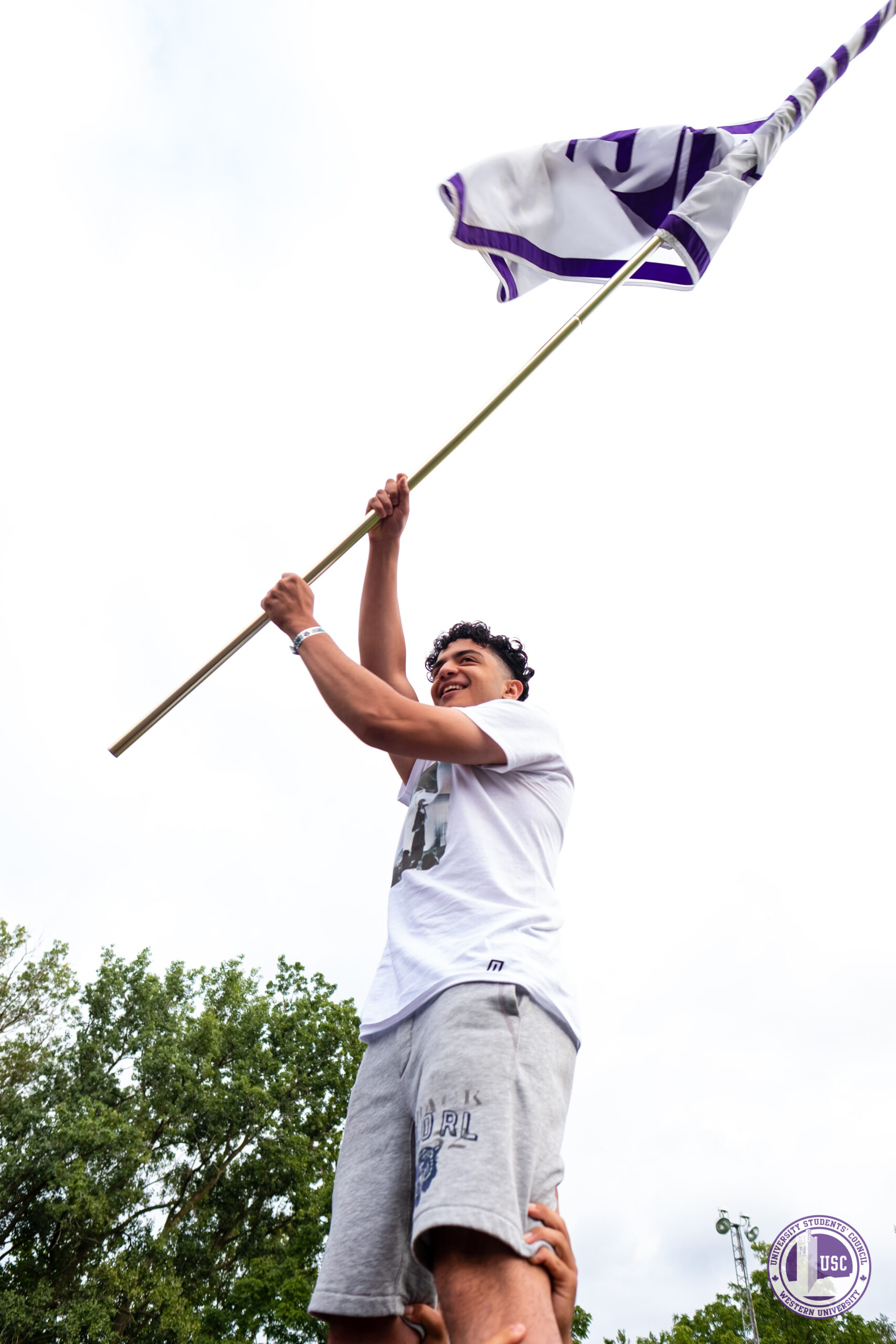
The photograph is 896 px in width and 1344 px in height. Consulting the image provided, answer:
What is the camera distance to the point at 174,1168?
80.0 ft

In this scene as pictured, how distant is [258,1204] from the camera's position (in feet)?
78.2

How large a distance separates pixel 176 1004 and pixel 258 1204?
20.5ft

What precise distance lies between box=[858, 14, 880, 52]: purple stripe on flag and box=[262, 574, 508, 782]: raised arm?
4.66 metres

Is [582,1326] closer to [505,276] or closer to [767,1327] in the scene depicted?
[767,1327]

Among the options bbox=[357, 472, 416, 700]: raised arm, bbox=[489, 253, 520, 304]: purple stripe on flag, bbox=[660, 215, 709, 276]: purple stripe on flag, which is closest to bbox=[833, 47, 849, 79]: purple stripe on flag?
bbox=[660, 215, 709, 276]: purple stripe on flag

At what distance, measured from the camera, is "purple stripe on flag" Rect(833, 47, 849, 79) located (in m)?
4.94

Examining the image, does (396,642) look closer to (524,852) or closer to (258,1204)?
(524,852)

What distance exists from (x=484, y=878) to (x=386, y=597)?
59.9 inches

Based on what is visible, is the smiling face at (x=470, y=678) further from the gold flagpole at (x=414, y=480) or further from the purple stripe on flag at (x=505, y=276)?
the purple stripe on flag at (x=505, y=276)

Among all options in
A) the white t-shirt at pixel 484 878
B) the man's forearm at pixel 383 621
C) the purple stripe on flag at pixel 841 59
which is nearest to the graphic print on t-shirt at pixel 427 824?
the white t-shirt at pixel 484 878

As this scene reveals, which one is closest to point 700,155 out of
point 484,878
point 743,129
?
point 743,129

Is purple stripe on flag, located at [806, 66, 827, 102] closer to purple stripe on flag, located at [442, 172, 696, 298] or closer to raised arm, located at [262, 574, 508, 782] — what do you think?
purple stripe on flag, located at [442, 172, 696, 298]

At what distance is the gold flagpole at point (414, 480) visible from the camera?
124 inches

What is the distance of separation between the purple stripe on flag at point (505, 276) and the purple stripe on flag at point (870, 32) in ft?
7.22
